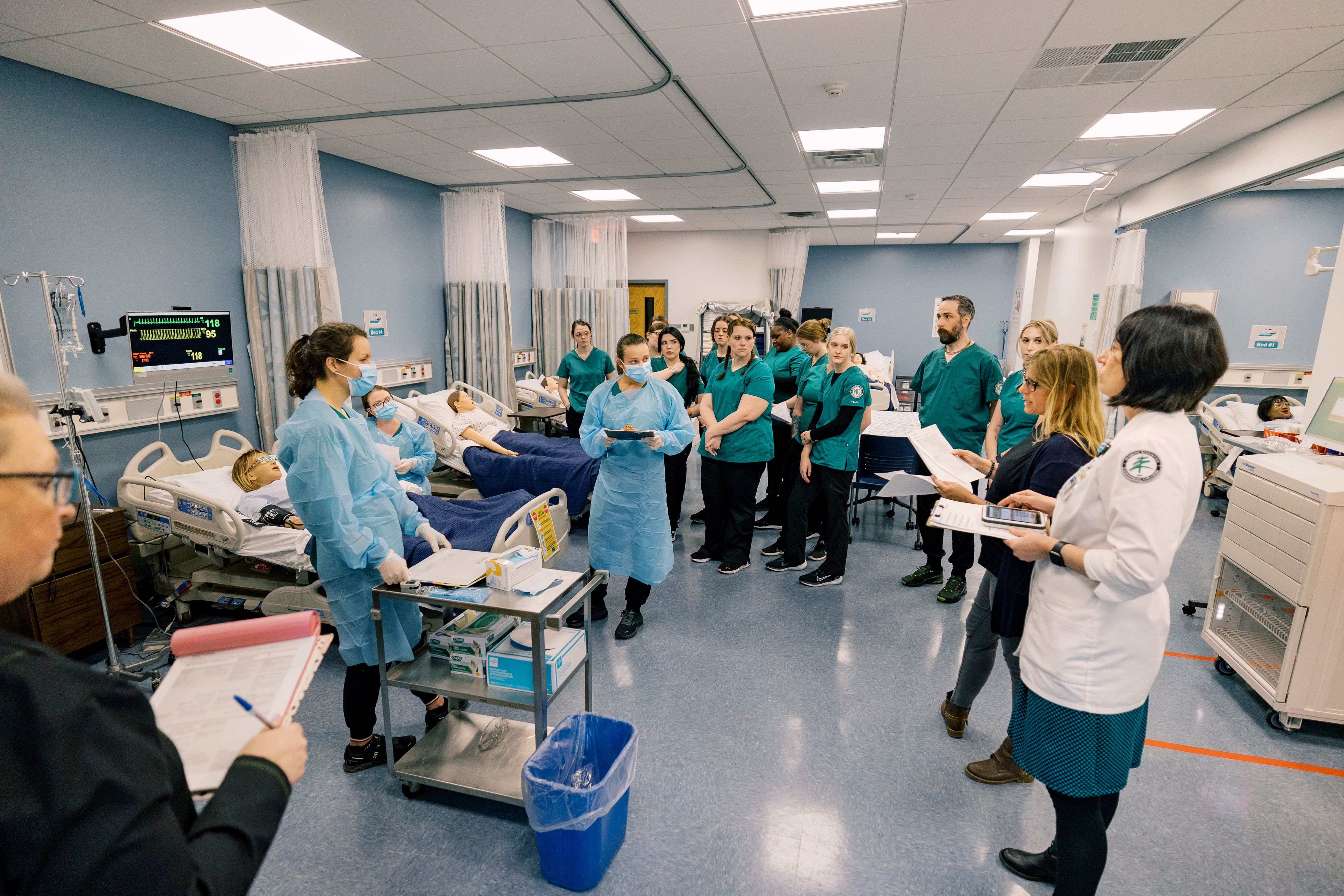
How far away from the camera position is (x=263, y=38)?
295 cm

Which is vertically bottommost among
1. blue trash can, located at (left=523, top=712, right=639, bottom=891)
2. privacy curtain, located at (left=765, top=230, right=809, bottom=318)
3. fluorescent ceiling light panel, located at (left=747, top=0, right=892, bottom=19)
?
blue trash can, located at (left=523, top=712, right=639, bottom=891)

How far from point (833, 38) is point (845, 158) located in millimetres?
2331

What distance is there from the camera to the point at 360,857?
6.34 ft

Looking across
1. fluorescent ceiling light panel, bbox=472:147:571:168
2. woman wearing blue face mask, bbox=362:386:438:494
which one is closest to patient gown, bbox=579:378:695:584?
woman wearing blue face mask, bbox=362:386:438:494

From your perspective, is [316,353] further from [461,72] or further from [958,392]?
[958,392]

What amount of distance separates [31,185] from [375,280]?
246 cm

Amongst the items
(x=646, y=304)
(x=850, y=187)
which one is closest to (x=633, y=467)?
(x=850, y=187)

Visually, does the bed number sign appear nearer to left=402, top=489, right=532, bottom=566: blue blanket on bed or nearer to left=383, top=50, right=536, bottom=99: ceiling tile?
left=402, top=489, right=532, bottom=566: blue blanket on bed

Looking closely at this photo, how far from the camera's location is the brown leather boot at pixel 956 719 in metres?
2.47

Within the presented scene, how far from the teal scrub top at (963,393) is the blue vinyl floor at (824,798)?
3.65 ft

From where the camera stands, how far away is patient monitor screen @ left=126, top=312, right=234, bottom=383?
355 centimetres

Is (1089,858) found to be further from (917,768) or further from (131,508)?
(131,508)

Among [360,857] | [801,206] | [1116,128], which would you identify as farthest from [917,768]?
[801,206]

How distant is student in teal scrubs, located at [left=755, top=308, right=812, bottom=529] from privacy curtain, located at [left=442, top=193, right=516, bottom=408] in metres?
2.97
